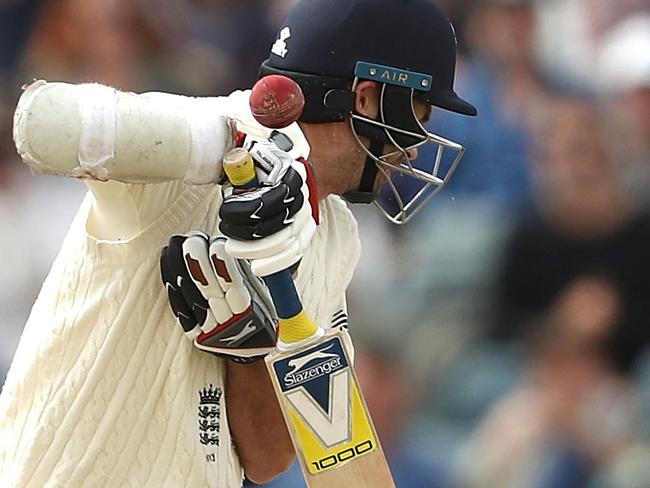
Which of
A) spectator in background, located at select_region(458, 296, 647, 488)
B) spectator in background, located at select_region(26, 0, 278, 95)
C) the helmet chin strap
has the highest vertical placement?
spectator in background, located at select_region(26, 0, 278, 95)

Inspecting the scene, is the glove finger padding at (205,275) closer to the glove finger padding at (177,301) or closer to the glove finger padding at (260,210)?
the glove finger padding at (177,301)

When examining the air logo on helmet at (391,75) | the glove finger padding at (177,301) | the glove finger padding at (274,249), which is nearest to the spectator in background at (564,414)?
the air logo on helmet at (391,75)

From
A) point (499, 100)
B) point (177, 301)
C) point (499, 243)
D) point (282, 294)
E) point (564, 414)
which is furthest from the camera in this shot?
point (499, 100)

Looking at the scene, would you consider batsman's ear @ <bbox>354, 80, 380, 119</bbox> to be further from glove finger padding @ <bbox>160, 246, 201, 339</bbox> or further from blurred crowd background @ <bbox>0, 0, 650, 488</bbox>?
blurred crowd background @ <bbox>0, 0, 650, 488</bbox>

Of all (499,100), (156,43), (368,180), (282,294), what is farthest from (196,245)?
(156,43)

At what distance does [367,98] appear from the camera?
2295 millimetres

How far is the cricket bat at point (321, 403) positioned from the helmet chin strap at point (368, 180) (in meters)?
0.40

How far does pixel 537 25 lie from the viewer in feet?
13.3

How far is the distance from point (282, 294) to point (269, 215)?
0.17m

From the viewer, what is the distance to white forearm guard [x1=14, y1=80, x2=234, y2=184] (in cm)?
172

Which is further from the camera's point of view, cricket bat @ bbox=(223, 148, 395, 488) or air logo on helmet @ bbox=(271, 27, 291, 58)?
air logo on helmet @ bbox=(271, 27, 291, 58)

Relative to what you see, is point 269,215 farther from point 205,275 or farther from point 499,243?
point 499,243

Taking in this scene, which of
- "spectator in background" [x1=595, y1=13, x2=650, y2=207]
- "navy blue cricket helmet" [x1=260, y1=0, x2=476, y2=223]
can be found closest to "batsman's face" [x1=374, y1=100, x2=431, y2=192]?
"navy blue cricket helmet" [x1=260, y1=0, x2=476, y2=223]

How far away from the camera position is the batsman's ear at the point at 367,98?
7.47 ft
